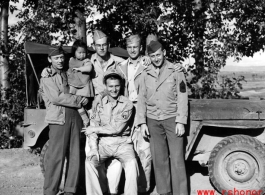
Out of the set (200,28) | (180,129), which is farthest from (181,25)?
(180,129)

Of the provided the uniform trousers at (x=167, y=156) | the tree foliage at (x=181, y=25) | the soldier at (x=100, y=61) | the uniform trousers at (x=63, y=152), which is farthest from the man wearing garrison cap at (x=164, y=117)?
the tree foliage at (x=181, y=25)

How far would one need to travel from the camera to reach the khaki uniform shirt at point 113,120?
503cm

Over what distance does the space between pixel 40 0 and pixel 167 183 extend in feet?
14.5

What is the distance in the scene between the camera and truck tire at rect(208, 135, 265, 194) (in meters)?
4.98

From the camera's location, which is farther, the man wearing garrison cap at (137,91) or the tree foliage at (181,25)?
the tree foliage at (181,25)

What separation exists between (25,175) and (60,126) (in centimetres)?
228

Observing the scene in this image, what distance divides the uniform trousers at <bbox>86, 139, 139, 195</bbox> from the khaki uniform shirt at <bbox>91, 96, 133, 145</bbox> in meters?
0.09

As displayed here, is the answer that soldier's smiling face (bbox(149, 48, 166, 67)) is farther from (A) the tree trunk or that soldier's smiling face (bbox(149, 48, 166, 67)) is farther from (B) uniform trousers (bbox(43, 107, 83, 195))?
(A) the tree trunk

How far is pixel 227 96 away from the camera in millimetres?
8453

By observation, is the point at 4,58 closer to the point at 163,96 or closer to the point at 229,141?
the point at 163,96

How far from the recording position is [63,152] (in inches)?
197

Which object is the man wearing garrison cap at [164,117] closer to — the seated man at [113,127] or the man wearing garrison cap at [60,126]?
the seated man at [113,127]

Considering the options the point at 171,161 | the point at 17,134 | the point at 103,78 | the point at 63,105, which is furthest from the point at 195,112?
the point at 17,134

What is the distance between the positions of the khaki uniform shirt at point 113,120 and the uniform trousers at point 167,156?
31 cm
